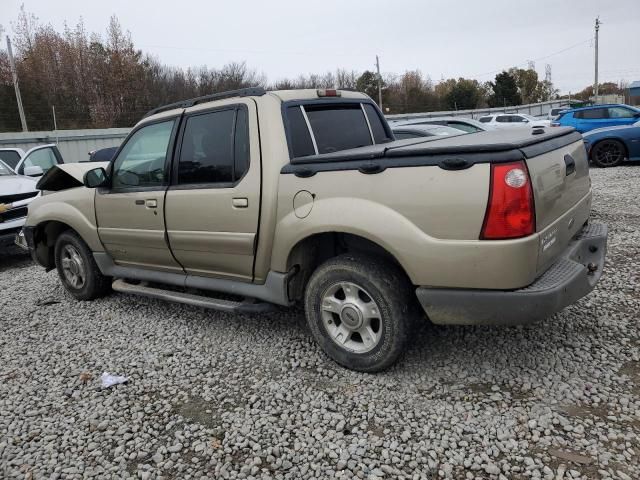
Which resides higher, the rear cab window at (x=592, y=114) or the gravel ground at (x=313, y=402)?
the rear cab window at (x=592, y=114)

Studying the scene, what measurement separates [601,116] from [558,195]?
51.3 feet

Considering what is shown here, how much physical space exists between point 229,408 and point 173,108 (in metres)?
2.61

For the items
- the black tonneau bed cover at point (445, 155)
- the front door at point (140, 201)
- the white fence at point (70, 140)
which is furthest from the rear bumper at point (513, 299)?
the white fence at point (70, 140)

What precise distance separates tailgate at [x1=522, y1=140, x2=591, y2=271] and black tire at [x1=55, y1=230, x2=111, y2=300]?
4.27 m

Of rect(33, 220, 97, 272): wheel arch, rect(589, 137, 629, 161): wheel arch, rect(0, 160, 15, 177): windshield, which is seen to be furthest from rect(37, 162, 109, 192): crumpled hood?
rect(589, 137, 629, 161): wheel arch

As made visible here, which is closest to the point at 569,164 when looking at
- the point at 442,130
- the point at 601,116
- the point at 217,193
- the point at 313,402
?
the point at 313,402

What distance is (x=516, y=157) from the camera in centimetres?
256

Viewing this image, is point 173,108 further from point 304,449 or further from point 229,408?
point 304,449

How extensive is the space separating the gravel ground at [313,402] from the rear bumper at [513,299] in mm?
540

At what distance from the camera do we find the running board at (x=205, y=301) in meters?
3.67

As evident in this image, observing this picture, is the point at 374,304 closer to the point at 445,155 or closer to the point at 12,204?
the point at 445,155

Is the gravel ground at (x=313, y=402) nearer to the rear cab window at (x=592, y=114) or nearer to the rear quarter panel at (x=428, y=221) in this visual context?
the rear quarter panel at (x=428, y=221)

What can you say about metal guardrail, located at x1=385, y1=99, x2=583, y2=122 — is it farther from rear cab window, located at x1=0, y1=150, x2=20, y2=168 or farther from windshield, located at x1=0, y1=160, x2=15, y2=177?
windshield, located at x1=0, y1=160, x2=15, y2=177

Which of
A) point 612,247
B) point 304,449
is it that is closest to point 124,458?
point 304,449
